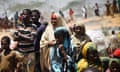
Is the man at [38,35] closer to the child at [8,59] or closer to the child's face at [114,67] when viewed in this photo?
the child at [8,59]

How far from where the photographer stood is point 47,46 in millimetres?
4785

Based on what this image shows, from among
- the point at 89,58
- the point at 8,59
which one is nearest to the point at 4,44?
the point at 8,59

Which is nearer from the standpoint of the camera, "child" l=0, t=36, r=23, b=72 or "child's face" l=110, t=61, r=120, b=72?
"child's face" l=110, t=61, r=120, b=72

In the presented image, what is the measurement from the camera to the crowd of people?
471cm

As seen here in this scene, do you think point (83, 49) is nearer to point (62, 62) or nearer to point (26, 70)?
point (62, 62)

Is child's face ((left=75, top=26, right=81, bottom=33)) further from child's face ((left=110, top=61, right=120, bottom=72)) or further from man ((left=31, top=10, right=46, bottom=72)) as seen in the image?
child's face ((left=110, top=61, right=120, bottom=72))

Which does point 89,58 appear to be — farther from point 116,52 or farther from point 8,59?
point 8,59

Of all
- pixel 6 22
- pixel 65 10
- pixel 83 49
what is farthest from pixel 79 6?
pixel 6 22

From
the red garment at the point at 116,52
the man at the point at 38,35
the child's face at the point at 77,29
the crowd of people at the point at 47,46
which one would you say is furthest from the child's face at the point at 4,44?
the red garment at the point at 116,52

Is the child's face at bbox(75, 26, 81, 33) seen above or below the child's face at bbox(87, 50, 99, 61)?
above

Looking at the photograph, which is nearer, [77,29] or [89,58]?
[89,58]

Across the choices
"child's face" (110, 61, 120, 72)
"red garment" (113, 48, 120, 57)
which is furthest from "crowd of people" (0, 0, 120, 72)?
Result: "child's face" (110, 61, 120, 72)

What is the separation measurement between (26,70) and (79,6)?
2.70 ft

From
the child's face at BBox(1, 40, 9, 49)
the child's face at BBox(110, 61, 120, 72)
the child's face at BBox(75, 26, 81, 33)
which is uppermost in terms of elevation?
the child's face at BBox(75, 26, 81, 33)
